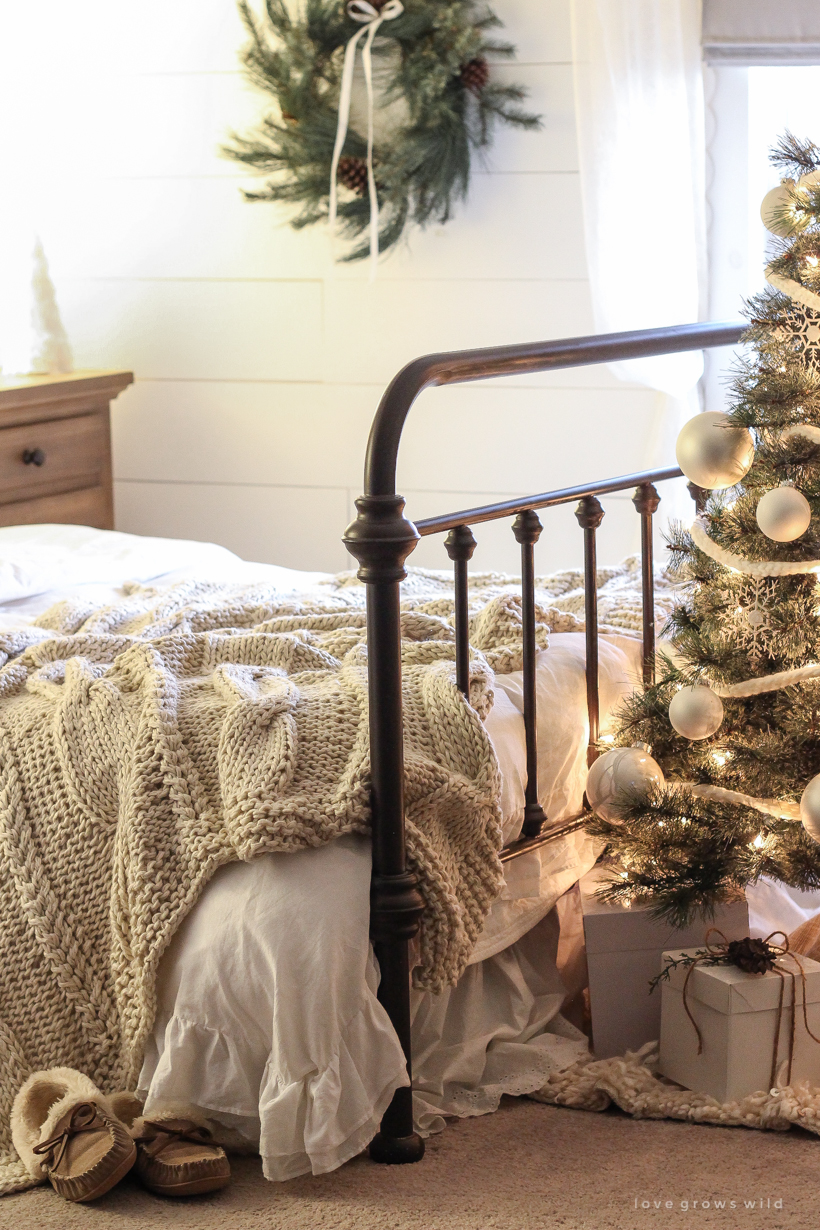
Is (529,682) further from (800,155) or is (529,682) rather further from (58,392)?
(58,392)

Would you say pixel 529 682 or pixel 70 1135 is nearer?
pixel 70 1135

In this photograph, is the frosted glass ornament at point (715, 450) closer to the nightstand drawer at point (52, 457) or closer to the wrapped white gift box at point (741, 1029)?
the wrapped white gift box at point (741, 1029)

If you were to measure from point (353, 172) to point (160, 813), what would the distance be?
228 centimetres

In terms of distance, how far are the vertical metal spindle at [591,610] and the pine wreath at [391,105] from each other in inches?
70.3

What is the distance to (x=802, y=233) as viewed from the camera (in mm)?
1537

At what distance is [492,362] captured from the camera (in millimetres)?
1476

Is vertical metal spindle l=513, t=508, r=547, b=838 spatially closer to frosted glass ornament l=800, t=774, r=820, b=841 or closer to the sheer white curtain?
frosted glass ornament l=800, t=774, r=820, b=841

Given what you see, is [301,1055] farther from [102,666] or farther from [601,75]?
[601,75]

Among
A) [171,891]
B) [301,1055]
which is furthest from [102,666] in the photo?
[301,1055]

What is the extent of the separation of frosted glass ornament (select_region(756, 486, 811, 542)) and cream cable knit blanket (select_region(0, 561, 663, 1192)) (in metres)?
0.37

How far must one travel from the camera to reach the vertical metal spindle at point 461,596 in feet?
4.95

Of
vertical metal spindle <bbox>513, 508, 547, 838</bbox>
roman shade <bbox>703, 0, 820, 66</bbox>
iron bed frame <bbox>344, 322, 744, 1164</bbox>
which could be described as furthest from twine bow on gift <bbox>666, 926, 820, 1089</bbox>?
roman shade <bbox>703, 0, 820, 66</bbox>

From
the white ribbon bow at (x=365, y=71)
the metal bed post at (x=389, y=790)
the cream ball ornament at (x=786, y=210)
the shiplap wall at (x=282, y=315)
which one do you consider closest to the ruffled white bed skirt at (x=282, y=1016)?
the metal bed post at (x=389, y=790)

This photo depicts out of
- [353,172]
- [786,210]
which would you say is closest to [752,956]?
[786,210]
